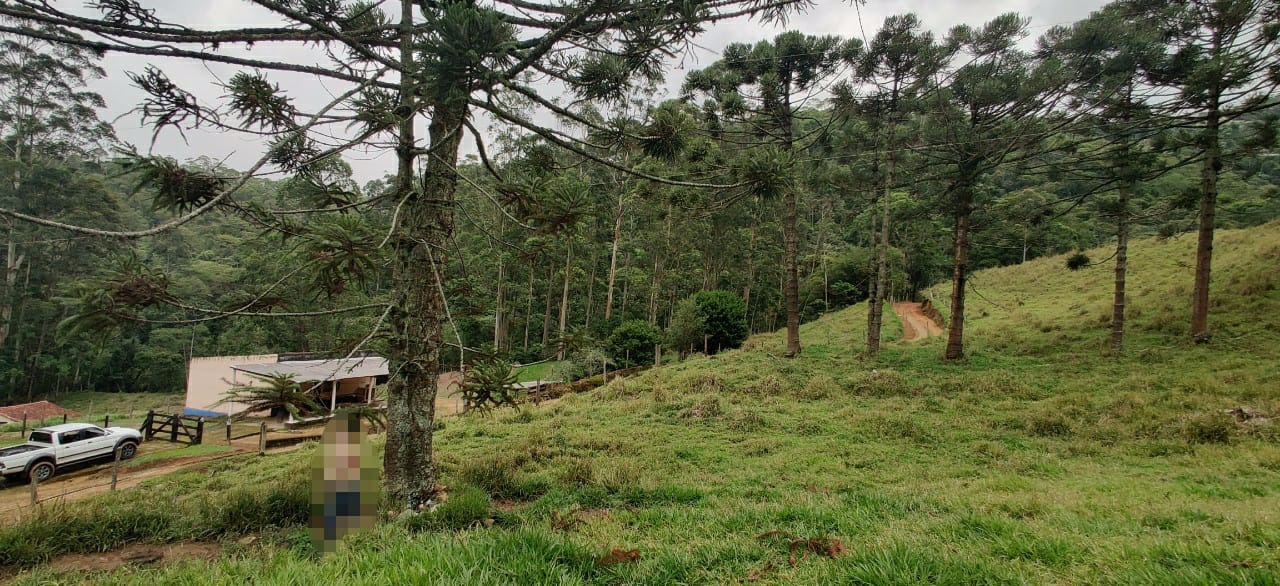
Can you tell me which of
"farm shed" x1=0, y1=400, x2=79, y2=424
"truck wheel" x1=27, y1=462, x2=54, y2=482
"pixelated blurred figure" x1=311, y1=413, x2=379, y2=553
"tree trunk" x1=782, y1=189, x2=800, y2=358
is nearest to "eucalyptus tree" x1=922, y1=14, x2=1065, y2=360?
"tree trunk" x1=782, y1=189, x2=800, y2=358

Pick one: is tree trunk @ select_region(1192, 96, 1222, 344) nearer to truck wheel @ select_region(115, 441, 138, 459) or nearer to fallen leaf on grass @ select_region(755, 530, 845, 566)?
fallen leaf on grass @ select_region(755, 530, 845, 566)

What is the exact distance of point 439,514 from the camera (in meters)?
4.04

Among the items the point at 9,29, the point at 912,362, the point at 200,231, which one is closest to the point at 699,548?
the point at 9,29

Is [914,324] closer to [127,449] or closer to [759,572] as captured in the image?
[759,572]

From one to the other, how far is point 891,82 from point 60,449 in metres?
23.6

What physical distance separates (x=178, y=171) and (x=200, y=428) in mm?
16098

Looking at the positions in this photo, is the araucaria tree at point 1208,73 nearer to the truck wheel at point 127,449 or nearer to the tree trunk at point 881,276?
the tree trunk at point 881,276

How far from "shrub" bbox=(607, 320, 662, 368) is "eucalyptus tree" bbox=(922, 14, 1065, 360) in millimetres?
11290

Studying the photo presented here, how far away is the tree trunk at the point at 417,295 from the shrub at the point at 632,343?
1616 cm

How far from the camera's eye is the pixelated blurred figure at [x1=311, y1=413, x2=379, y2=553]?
265cm

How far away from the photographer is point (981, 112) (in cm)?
1273

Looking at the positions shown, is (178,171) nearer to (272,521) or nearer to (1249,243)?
(272,521)

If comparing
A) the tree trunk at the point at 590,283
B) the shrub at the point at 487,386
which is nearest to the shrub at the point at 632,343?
the tree trunk at the point at 590,283

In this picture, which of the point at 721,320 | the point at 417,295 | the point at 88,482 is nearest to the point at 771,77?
the point at 721,320
